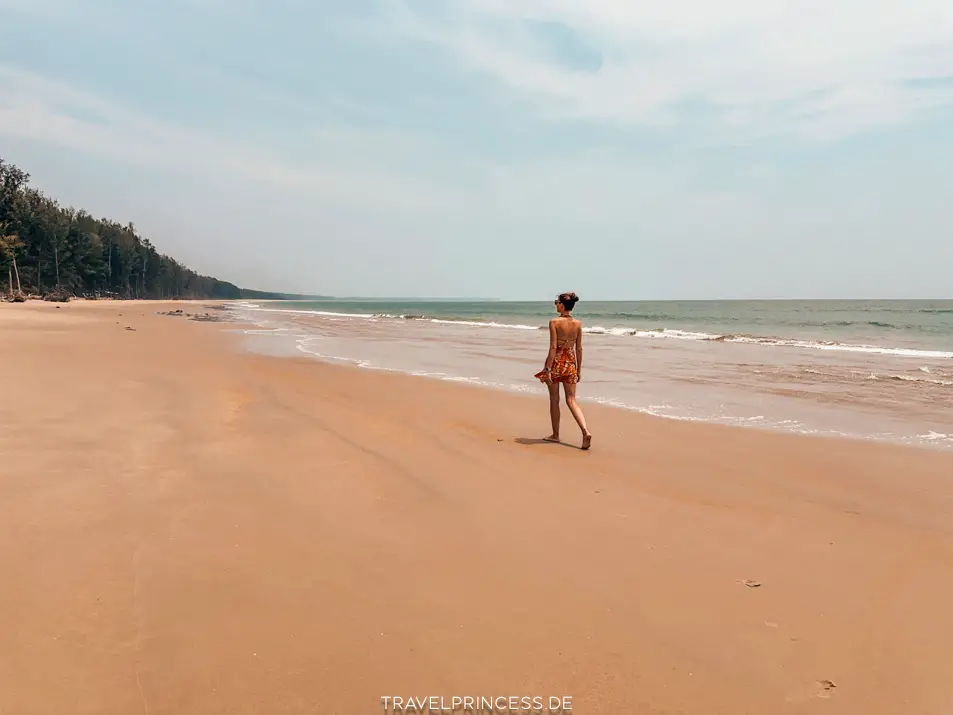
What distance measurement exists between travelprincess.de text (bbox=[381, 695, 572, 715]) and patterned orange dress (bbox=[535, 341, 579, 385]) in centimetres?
481

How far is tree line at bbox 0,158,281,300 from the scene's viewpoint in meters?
67.0

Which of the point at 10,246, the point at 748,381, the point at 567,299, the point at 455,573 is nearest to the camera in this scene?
the point at 455,573

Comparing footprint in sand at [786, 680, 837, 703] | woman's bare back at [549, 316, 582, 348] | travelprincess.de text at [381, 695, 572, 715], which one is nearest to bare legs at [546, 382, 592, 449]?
woman's bare back at [549, 316, 582, 348]

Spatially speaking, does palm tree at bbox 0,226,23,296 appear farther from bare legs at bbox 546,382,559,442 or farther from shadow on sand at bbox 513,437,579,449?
bare legs at bbox 546,382,559,442

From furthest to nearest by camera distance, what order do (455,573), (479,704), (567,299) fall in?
(567,299) < (455,573) < (479,704)

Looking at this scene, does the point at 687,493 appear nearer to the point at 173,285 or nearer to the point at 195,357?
Answer: the point at 195,357

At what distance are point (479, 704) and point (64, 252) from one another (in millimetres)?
95408

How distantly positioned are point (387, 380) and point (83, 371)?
19.0 feet

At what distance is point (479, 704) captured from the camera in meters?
2.30

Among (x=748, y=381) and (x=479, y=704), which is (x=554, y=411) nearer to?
(x=479, y=704)

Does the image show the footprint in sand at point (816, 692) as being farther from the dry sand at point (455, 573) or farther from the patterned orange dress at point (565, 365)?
the patterned orange dress at point (565, 365)

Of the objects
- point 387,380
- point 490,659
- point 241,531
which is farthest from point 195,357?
point 490,659

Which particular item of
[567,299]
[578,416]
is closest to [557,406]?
[578,416]

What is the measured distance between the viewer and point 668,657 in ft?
8.52
